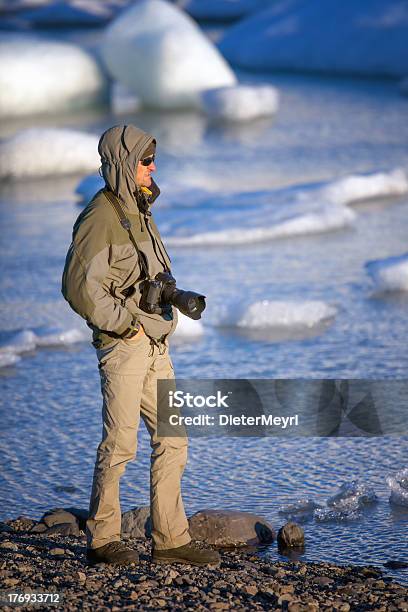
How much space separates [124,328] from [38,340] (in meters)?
3.15

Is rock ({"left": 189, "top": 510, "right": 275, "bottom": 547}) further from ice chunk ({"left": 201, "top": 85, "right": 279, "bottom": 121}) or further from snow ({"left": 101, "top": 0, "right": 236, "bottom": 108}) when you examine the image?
snow ({"left": 101, "top": 0, "right": 236, "bottom": 108})

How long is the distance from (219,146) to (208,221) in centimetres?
331

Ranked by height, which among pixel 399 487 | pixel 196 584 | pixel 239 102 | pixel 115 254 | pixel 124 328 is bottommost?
pixel 196 584

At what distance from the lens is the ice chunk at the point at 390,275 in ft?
24.8

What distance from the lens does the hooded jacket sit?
367 cm

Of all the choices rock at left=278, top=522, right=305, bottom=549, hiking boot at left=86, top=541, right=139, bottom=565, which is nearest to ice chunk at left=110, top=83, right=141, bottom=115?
rock at left=278, top=522, right=305, bottom=549

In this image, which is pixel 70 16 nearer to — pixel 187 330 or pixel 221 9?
pixel 221 9

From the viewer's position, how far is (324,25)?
18.2 m

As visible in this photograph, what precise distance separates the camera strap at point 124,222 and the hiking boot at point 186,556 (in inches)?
34.7

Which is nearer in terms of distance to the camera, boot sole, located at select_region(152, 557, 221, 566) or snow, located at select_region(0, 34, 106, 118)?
boot sole, located at select_region(152, 557, 221, 566)

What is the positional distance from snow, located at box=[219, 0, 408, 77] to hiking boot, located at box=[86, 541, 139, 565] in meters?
14.1

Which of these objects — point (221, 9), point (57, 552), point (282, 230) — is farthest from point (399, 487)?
point (221, 9)

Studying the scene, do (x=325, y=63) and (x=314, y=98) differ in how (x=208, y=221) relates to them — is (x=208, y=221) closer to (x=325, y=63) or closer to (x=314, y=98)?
(x=314, y=98)

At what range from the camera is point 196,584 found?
3686 millimetres
